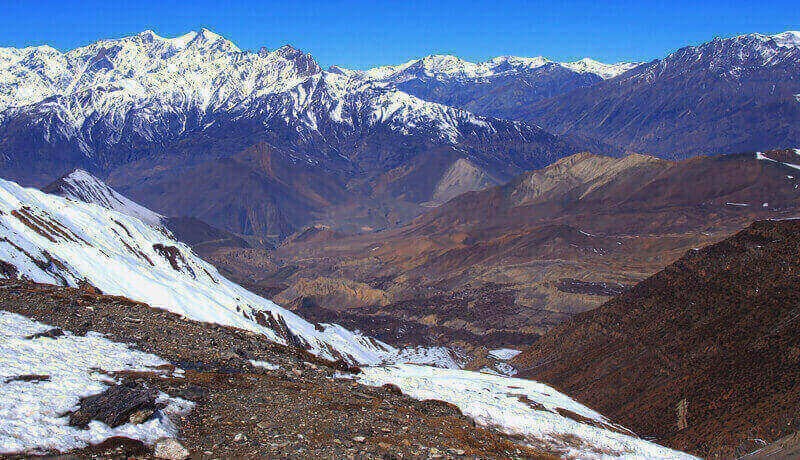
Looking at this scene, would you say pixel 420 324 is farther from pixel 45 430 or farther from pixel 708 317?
pixel 45 430

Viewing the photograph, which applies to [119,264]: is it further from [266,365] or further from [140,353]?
[140,353]

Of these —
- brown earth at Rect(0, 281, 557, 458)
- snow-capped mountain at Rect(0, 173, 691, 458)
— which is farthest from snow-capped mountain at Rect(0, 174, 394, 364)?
brown earth at Rect(0, 281, 557, 458)

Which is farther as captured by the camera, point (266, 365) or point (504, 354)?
point (504, 354)

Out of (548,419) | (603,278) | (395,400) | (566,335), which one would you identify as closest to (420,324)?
(603,278)

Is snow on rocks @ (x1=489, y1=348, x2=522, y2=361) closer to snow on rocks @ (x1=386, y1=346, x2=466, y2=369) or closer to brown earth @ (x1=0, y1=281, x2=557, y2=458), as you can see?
snow on rocks @ (x1=386, y1=346, x2=466, y2=369)

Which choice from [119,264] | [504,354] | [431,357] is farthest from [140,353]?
[504,354]

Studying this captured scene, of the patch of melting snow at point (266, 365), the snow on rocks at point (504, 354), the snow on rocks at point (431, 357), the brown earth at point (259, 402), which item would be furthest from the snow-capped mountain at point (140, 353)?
the snow on rocks at point (504, 354)
